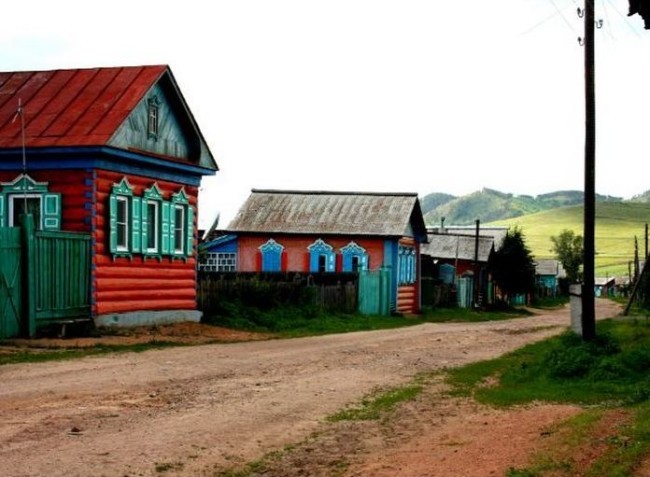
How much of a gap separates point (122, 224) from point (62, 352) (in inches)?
256

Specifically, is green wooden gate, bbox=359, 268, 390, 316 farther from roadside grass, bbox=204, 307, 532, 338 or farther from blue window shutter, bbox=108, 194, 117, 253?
blue window shutter, bbox=108, 194, 117, 253

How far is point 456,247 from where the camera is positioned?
64.3 meters

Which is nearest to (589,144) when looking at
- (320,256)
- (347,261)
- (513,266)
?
(347,261)

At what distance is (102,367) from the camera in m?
15.8

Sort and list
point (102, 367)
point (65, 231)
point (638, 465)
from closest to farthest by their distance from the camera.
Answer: point (638, 465)
point (102, 367)
point (65, 231)

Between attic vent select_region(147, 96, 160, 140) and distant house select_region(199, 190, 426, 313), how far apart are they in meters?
19.4

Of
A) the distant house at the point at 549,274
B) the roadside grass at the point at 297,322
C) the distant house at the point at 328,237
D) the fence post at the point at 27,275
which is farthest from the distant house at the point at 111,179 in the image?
the distant house at the point at 549,274

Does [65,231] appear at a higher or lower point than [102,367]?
higher

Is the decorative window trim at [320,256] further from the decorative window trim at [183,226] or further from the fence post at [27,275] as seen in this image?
the fence post at [27,275]

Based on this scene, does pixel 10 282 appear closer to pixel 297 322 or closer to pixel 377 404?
pixel 377 404

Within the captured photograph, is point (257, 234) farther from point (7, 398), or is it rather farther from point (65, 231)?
point (7, 398)

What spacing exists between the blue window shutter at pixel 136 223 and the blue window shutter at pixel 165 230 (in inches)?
50.4

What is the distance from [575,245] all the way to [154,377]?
119 meters

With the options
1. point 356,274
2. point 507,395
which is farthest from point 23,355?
point 356,274
